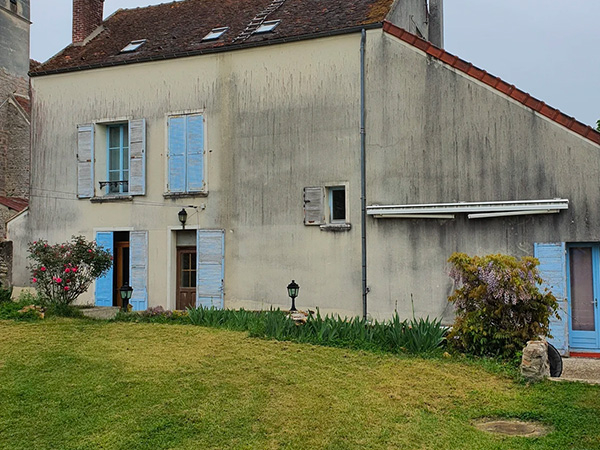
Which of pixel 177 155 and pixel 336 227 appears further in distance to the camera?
pixel 177 155

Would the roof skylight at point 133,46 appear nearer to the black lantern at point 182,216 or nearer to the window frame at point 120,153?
the window frame at point 120,153

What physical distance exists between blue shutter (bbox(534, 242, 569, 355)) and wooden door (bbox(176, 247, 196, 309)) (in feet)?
25.9

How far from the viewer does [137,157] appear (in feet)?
47.5

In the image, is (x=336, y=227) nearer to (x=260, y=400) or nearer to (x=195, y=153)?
(x=195, y=153)

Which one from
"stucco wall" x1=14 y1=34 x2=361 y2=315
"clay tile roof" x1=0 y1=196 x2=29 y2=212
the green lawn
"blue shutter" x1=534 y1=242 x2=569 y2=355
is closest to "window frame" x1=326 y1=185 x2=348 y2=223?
"stucco wall" x1=14 y1=34 x2=361 y2=315

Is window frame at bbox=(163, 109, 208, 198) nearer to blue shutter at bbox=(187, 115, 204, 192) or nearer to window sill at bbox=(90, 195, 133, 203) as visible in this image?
blue shutter at bbox=(187, 115, 204, 192)

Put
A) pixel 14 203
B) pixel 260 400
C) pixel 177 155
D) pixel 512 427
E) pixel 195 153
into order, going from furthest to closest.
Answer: pixel 14 203
pixel 177 155
pixel 195 153
pixel 260 400
pixel 512 427

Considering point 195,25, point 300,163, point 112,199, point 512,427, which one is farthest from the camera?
point 195,25

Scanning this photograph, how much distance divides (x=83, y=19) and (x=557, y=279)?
14300 millimetres

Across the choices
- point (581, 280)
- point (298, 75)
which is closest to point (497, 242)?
point (581, 280)

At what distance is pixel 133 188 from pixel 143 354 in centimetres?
694

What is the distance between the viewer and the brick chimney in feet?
54.8

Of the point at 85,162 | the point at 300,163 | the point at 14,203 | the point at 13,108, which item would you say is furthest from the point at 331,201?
the point at 13,108

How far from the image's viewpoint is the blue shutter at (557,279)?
34.7ft
